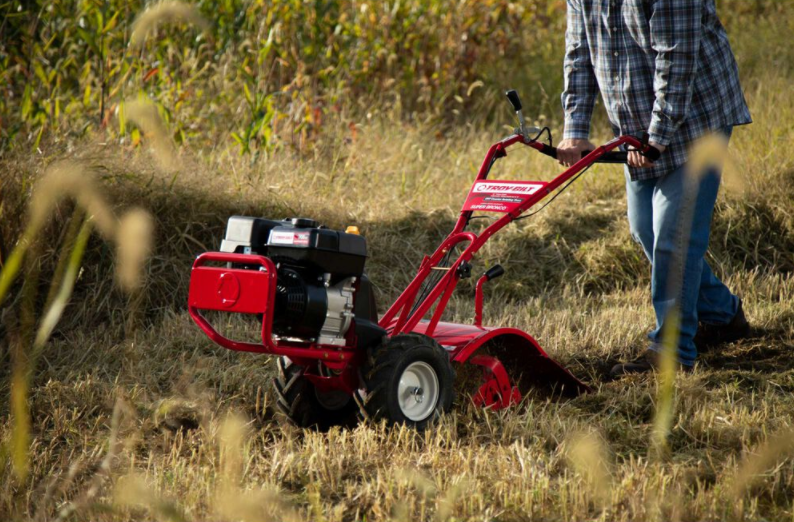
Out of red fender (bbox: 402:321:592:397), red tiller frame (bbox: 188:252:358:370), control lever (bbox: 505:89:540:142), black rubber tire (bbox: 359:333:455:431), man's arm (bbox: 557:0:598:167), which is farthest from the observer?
man's arm (bbox: 557:0:598:167)

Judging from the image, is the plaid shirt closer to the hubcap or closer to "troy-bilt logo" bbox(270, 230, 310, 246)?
the hubcap

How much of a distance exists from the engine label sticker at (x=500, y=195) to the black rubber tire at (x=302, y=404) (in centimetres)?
84

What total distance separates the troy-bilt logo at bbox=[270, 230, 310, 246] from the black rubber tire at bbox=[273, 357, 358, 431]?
1.53 feet

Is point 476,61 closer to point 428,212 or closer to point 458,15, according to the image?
point 458,15

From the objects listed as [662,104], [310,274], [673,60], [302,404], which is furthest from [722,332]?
[310,274]

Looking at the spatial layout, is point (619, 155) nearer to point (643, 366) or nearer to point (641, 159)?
point (641, 159)

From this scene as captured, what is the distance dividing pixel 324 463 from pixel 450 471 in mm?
361

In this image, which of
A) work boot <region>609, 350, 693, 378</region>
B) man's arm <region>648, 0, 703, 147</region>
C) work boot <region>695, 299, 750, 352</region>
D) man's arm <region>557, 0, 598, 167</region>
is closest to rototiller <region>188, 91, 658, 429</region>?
man's arm <region>648, 0, 703, 147</region>

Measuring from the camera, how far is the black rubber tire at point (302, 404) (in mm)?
3072

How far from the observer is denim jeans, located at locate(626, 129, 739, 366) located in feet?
11.8

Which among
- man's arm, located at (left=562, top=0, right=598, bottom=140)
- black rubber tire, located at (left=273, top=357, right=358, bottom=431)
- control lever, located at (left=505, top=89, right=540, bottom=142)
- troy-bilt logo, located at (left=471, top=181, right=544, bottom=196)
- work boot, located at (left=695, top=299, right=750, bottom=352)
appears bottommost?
black rubber tire, located at (left=273, top=357, right=358, bottom=431)

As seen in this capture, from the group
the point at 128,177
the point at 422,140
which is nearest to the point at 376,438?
the point at 128,177

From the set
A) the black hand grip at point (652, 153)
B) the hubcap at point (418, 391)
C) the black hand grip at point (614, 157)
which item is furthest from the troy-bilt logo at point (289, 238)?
the black hand grip at point (652, 153)

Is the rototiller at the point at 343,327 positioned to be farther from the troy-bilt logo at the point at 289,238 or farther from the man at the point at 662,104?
the man at the point at 662,104
